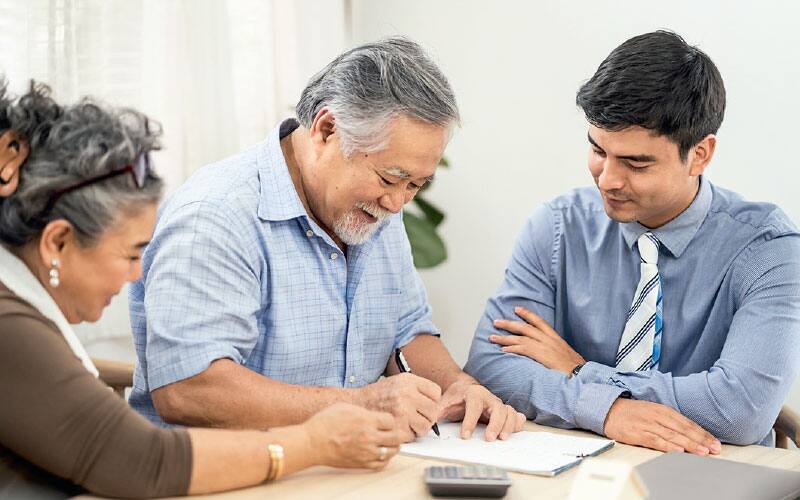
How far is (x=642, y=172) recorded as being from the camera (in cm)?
206

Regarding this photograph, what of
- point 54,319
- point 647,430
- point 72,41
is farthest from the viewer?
point 72,41

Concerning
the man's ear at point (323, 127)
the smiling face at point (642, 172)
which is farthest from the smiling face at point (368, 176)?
the smiling face at point (642, 172)

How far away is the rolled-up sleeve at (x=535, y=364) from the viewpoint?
6.16 feet

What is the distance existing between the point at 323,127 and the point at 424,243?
1452 millimetres

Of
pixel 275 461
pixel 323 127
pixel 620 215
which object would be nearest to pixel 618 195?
pixel 620 215

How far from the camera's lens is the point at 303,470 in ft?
4.90

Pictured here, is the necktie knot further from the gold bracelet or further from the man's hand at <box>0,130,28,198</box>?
the man's hand at <box>0,130,28,198</box>

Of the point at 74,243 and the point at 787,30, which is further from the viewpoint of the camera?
the point at 787,30

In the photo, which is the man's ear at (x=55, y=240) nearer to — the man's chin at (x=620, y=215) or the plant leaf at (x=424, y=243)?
the man's chin at (x=620, y=215)

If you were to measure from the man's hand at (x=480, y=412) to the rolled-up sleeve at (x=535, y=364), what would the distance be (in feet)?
0.29

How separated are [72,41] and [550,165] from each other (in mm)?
1643

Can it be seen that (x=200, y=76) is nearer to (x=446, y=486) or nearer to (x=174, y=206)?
(x=174, y=206)

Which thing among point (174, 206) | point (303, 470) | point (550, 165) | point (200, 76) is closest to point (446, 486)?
point (303, 470)

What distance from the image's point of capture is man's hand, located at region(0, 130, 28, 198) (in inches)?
51.8
